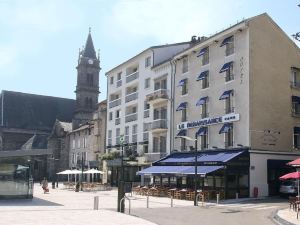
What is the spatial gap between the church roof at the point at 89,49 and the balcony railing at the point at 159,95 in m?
47.3

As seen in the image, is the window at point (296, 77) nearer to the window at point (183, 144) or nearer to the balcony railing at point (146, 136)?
the window at point (183, 144)

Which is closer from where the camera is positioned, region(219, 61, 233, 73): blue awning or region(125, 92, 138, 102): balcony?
region(219, 61, 233, 73): blue awning

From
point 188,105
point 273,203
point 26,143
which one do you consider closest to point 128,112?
point 188,105

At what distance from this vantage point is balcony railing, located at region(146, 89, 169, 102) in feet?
149

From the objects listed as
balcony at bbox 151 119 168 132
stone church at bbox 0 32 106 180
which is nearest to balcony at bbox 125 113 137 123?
balcony at bbox 151 119 168 132

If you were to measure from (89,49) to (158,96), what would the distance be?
50.3 m

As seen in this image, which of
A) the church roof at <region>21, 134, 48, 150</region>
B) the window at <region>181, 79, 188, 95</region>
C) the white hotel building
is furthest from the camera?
the church roof at <region>21, 134, 48, 150</region>

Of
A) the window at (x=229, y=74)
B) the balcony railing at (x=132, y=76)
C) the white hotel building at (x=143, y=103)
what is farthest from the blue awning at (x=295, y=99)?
the balcony railing at (x=132, y=76)

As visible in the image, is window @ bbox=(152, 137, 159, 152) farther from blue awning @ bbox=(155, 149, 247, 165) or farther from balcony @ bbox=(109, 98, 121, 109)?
balcony @ bbox=(109, 98, 121, 109)

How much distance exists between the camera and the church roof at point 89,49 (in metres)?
91.6

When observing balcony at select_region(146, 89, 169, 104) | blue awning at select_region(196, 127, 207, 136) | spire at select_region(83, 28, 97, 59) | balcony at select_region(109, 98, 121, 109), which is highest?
spire at select_region(83, 28, 97, 59)

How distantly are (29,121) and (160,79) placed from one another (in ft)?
196

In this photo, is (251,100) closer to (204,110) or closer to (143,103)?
(204,110)

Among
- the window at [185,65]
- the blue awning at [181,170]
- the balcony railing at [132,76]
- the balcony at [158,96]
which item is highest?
the balcony railing at [132,76]
